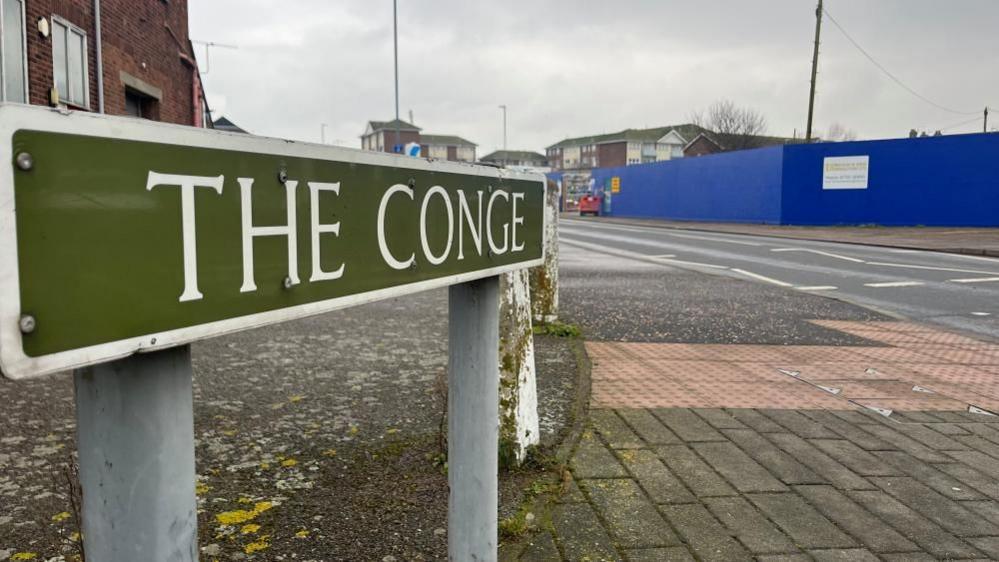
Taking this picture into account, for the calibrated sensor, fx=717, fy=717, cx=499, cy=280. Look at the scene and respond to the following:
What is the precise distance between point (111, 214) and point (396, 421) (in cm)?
342

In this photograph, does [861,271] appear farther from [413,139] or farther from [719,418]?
[413,139]

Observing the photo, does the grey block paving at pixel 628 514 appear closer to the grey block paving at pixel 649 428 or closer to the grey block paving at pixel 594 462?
the grey block paving at pixel 594 462

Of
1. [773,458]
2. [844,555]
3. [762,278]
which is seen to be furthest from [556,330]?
[762,278]

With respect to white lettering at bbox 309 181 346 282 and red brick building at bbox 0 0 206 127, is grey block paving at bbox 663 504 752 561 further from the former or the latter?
red brick building at bbox 0 0 206 127

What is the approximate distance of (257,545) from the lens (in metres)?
2.65

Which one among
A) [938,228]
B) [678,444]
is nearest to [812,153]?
[938,228]

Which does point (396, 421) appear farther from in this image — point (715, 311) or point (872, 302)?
point (872, 302)

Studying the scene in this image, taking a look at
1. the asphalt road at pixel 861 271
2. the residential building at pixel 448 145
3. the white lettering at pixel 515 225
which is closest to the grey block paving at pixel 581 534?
the white lettering at pixel 515 225

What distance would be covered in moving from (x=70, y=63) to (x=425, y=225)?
11.7m

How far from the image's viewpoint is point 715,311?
8.51m

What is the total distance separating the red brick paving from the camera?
479cm

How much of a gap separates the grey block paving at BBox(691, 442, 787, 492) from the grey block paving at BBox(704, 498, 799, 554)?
7.8 inches

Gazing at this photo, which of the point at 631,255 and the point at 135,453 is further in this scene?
the point at 631,255

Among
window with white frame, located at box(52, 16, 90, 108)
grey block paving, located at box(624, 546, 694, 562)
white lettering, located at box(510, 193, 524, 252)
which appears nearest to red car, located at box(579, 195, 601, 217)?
window with white frame, located at box(52, 16, 90, 108)
